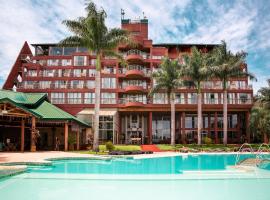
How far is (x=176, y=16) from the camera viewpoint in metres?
21.7

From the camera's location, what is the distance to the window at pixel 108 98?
165 ft

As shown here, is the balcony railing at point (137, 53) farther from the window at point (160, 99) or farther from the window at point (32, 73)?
the window at point (32, 73)

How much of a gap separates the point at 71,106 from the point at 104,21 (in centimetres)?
2320

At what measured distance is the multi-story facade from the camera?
49.4 meters

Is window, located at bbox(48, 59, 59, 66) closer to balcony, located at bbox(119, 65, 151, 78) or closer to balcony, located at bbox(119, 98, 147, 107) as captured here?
balcony, located at bbox(119, 65, 151, 78)

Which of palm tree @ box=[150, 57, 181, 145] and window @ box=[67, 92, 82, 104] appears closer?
palm tree @ box=[150, 57, 181, 145]

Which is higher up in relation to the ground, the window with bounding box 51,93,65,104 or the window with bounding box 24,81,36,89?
the window with bounding box 24,81,36,89

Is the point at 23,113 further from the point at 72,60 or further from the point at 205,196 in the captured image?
the point at 72,60

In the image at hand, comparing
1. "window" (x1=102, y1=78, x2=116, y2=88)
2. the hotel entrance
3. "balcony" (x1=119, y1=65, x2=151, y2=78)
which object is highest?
"balcony" (x1=119, y1=65, x2=151, y2=78)

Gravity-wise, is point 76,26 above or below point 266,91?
above

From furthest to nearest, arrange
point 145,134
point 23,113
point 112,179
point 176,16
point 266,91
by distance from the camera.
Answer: point 145,134 < point 266,91 < point 23,113 < point 176,16 < point 112,179

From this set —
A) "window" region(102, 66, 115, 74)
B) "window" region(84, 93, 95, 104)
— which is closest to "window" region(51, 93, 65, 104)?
"window" region(84, 93, 95, 104)

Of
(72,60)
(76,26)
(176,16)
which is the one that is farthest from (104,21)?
(72,60)

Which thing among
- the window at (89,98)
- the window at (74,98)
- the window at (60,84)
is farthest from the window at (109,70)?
the window at (60,84)
